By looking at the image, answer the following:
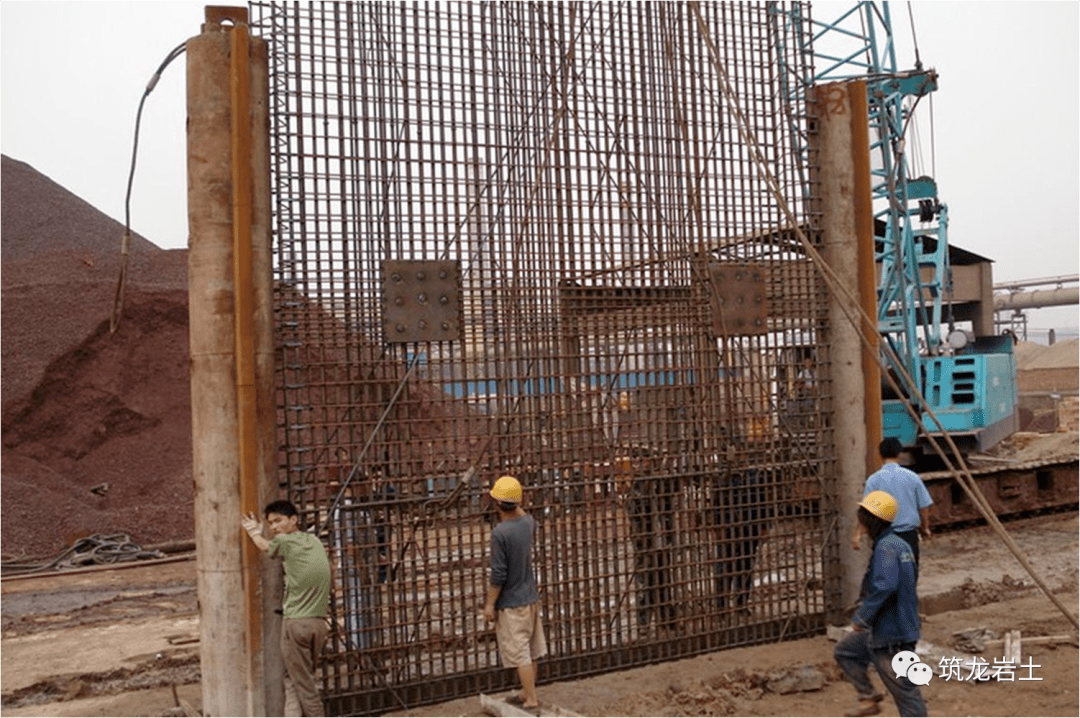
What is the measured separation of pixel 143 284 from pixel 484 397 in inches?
918

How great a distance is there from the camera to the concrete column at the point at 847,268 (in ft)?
27.5

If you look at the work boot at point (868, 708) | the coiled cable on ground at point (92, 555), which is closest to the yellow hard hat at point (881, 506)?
the work boot at point (868, 708)

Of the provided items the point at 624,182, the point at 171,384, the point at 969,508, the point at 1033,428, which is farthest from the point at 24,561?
the point at 1033,428

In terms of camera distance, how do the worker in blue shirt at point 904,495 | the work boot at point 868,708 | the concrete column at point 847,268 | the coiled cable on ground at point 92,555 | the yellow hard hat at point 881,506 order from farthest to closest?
1. the coiled cable on ground at point 92,555
2. the concrete column at point 847,268
3. the worker in blue shirt at point 904,495
4. the work boot at point 868,708
5. the yellow hard hat at point 881,506

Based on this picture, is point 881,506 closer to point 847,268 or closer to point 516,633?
point 516,633

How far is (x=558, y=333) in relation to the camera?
→ 286 inches

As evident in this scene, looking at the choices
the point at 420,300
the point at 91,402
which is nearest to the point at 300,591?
the point at 420,300

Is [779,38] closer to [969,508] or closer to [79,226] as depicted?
[969,508]

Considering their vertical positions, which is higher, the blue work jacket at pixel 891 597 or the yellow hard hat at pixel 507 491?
the yellow hard hat at pixel 507 491

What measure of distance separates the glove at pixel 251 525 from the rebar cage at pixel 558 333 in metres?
0.35

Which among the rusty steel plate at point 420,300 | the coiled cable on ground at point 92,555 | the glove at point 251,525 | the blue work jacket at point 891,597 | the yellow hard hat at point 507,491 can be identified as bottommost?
the coiled cable on ground at point 92,555

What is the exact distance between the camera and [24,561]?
16250mm

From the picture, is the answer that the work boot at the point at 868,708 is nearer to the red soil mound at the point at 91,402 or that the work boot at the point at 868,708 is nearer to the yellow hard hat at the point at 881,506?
the yellow hard hat at the point at 881,506

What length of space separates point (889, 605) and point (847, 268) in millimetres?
3690
